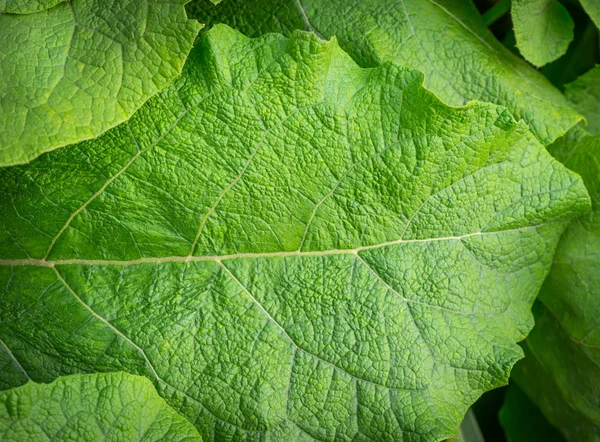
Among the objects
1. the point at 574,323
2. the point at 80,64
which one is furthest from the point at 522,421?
the point at 80,64

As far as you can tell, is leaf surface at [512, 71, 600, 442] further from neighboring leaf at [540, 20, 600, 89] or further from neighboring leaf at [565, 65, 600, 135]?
neighboring leaf at [540, 20, 600, 89]

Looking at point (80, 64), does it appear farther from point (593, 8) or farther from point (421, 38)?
point (593, 8)

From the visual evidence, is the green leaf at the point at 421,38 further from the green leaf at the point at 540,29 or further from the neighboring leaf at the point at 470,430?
the neighboring leaf at the point at 470,430

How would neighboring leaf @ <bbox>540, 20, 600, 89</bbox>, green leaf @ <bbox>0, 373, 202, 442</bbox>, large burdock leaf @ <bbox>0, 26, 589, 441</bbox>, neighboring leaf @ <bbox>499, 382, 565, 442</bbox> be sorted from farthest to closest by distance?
neighboring leaf @ <bbox>499, 382, 565, 442</bbox>, neighboring leaf @ <bbox>540, 20, 600, 89</bbox>, large burdock leaf @ <bbox>0, 26, 589, 441</bbox>, green leaf @ <bbox>0, 373, 202, 442</bbox>

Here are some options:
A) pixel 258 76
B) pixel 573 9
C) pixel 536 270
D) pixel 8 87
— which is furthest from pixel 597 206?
pixel 8 87

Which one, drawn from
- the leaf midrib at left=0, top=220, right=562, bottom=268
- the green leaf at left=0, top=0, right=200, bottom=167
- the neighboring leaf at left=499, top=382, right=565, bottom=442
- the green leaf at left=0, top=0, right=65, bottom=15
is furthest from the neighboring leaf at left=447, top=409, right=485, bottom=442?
the green leaf at left=0, top=0, right=65, bottom=15

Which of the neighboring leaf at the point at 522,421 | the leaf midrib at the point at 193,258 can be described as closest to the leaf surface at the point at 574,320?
the neighboring leaf at the point at 522,421
